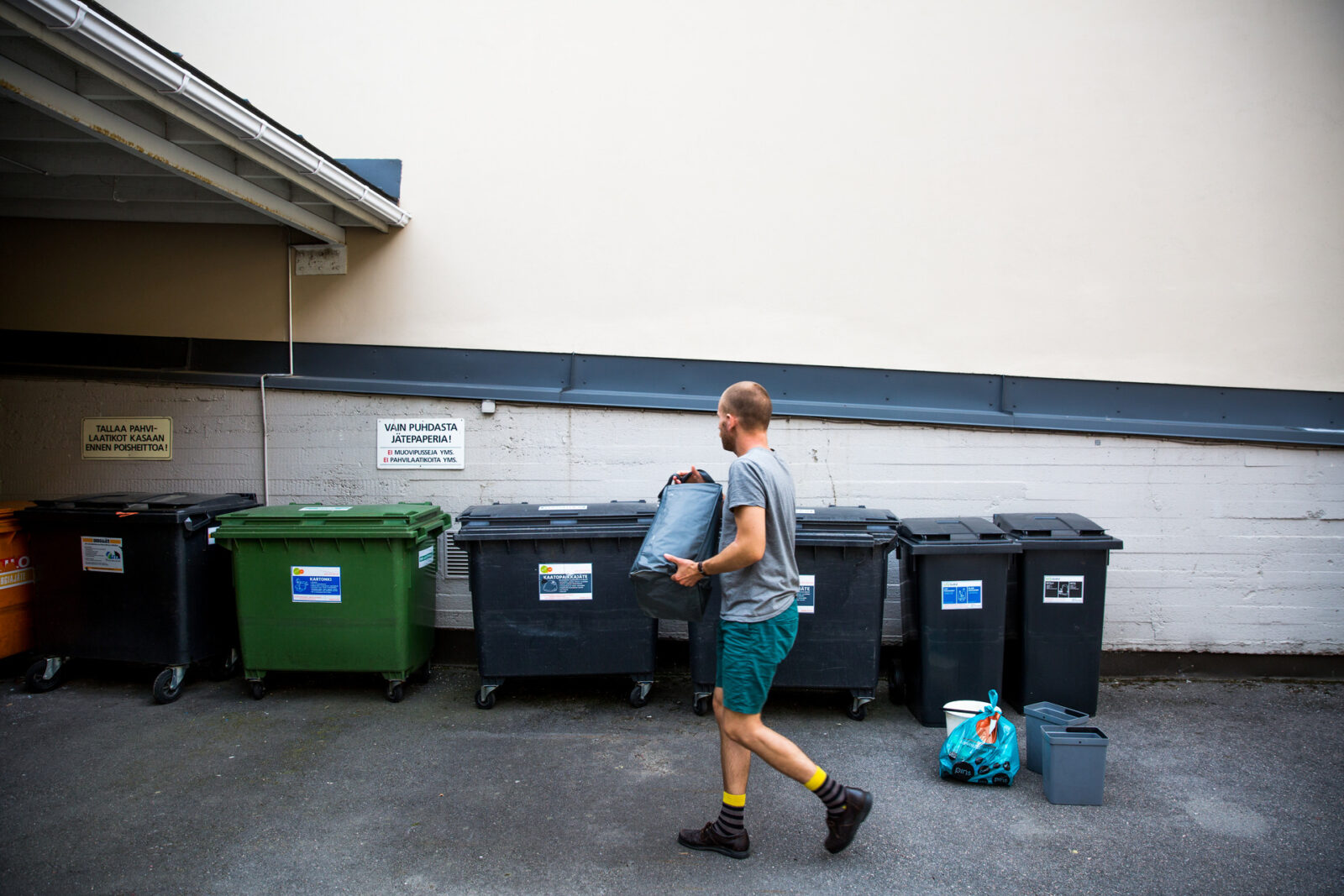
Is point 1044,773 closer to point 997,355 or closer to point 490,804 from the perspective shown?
point 490,804

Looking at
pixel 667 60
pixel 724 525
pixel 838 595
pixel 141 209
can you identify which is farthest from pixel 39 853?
pixel 667 60

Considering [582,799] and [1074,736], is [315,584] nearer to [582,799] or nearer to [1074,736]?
[582,799]

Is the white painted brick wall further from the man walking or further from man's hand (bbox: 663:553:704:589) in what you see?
man's hand (bbox: 663:553:704:589)

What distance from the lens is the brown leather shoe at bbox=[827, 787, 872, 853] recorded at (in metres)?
3.06

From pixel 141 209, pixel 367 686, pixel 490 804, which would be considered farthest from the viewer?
pixel 141 209

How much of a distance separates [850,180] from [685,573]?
3734 millimetres

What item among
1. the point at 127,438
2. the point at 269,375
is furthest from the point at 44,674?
the point at 269,375

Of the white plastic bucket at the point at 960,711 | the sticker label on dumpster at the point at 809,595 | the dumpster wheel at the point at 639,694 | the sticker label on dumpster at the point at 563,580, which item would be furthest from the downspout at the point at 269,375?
the white plastic bucket at the point at 960,711

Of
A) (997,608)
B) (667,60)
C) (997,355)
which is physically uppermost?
(667,60)

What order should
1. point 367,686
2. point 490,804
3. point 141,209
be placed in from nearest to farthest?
point 490,804 → point 367,686 → point 141,209

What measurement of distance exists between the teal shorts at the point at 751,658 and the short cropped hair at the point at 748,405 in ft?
2.44

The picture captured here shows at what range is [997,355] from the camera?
553cm

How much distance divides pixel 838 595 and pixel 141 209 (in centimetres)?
540

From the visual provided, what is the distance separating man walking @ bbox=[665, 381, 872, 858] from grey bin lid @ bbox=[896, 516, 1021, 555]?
169 cm
